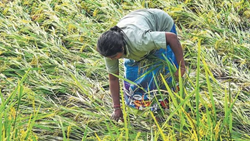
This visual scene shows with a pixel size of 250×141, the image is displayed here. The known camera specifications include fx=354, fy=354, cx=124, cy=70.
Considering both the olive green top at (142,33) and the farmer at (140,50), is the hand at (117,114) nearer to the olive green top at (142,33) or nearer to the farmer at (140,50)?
the farmer at (140,50)

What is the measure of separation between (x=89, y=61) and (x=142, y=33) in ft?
3.30

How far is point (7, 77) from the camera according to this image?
264cm

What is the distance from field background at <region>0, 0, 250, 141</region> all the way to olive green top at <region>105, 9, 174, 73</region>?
0.87 ft

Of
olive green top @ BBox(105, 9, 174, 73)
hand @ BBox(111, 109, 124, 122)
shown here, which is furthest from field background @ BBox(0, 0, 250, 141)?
olive green top @ BBox(105, 9, 174, 73)

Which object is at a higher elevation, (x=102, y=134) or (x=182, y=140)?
(x=182, y=140)

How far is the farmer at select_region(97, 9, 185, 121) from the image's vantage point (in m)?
1.71

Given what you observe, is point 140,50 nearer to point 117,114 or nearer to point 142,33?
point 142,33

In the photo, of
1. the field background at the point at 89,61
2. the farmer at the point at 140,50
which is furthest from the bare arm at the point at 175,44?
the field background at the point at 89,61

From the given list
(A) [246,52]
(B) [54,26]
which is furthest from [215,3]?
(B) [54,26]

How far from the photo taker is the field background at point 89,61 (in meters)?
2.00

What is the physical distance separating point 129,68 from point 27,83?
87 centimetres

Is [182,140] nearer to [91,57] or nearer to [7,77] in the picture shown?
[91,57]

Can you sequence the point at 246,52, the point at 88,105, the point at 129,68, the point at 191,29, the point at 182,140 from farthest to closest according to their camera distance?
the point at 191,29
the point at 246,52
the point at 88,105
the point at 129,68
the point at 182,140

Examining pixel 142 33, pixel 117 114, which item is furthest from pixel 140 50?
pixel 117 114
